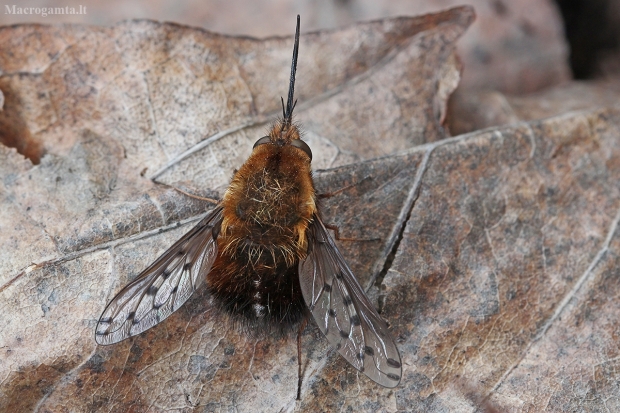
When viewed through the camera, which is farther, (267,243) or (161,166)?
(161,166)

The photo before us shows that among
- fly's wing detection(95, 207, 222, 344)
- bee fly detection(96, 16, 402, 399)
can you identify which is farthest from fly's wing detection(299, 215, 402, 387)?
fly's wing detection(95, 207, 222, 344)

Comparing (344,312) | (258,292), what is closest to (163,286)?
(258,292)

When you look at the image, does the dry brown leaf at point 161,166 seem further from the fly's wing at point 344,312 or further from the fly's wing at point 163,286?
the fly's wing at point 344,312

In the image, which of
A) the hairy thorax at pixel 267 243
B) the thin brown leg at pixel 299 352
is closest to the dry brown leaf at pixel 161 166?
the thin brown leg at pixel 299 352

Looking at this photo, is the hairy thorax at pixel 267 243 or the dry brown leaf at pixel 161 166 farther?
the hairy thorax at pixel 267 243

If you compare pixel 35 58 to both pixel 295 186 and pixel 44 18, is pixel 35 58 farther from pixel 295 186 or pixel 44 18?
pixel 295 186

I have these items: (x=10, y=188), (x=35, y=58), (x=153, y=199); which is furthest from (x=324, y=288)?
(x=35, y=58)

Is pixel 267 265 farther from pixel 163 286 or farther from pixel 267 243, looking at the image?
pixel 163 286
